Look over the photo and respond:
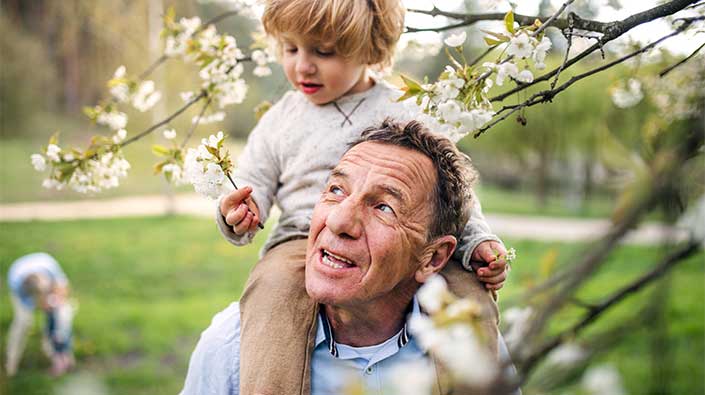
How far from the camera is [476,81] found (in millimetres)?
1504

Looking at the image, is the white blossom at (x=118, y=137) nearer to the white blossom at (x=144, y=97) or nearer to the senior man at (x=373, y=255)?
the white blossom at (x=144, y=97)

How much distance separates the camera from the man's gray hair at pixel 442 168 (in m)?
1.97

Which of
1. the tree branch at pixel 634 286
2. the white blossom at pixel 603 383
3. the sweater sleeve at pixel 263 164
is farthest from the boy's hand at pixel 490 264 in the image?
the white blossom at pixel 603 383

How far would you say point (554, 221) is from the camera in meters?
16.0

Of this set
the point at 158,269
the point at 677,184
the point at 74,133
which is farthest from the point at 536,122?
the point at 677,184

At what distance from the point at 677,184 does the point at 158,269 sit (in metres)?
9.92

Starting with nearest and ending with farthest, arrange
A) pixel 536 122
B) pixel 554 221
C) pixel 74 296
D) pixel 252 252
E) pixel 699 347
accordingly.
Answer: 1. pixel 699 347
2. pixel 74 296
3. pixel 252 252
4. pixel 554 221
5. pixel 536 122

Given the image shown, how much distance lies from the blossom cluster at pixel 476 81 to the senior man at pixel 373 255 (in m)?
0.37

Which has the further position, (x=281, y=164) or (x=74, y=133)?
(x=74, y=133)

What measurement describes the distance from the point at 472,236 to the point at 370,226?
1.41 ft

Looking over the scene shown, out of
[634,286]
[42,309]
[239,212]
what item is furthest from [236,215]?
[42,309]

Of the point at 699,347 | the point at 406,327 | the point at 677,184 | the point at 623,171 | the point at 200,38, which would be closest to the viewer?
the point at 677,184

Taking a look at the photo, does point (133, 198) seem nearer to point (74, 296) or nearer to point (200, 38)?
point (74, 296)

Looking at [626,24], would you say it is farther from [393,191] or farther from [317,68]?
[317,68]
